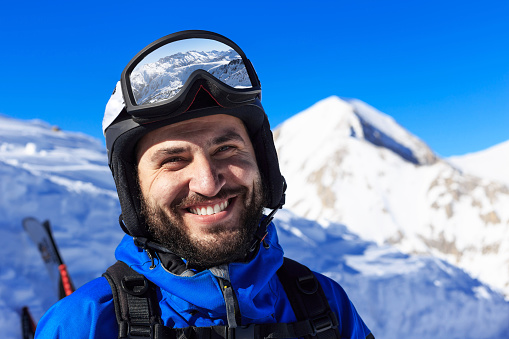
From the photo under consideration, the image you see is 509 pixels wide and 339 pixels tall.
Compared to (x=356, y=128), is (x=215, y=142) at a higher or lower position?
lower

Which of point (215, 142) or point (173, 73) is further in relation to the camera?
point (173, 73)

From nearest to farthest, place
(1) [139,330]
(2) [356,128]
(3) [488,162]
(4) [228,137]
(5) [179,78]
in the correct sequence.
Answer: (1) [139,330] < (4) [228,137] < (5) [179,78] < (2) [356,128] < (3) [488,162]

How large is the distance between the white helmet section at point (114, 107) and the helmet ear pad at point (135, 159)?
8 cm

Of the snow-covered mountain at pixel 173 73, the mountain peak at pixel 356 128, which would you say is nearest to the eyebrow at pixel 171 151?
the snow-covered mountain at pixel 173 73

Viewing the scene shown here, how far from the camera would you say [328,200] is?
→ 114ft

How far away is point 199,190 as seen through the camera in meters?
1.56

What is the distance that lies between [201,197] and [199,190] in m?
0.03

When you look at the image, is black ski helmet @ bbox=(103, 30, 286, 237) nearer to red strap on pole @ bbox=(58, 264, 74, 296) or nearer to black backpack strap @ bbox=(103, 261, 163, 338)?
black backpack strap @ bbox=(103, 261, 163, 338)

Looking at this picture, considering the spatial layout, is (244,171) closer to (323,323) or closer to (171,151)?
(171,151)

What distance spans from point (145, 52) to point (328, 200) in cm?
3371

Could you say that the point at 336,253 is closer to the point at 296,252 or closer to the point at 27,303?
the point at 296,252

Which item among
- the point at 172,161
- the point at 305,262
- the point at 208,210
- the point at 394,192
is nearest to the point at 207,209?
the point at 208,210

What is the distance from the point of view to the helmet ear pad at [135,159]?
166 centimetres

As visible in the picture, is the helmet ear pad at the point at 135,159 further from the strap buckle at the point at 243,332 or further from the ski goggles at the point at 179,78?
the strap buckle at the point at 243,332
